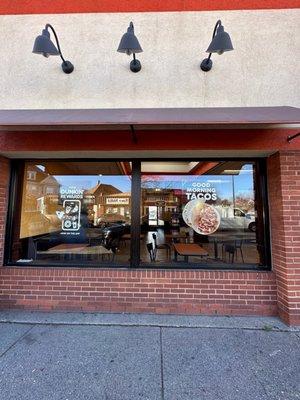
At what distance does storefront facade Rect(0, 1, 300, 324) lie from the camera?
4.18 meters

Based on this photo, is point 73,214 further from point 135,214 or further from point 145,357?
point 145,357

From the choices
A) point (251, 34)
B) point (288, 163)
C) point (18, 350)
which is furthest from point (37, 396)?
point (251, 34)

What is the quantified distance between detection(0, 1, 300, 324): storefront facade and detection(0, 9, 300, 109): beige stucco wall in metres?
0.02

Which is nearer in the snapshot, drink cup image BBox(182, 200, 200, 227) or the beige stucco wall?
the beige stucco wall

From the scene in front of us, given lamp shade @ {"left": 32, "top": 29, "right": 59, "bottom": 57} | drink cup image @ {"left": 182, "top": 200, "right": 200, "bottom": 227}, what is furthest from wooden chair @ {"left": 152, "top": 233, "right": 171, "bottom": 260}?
lamp shade @ {"left": 32, "top": 29, "right": 59, "bottom": 57}

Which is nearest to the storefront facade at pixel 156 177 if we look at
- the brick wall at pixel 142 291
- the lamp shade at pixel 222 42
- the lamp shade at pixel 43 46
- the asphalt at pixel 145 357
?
the brick wall at pixel 142 291

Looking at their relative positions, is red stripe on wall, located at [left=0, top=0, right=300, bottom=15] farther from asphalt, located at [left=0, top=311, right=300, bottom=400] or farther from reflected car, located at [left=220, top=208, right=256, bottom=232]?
asphalt, located at [left=0, top=311, right=300, bottom=400]

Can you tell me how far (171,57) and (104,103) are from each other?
1490 millimetres

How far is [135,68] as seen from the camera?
4395 millimetres

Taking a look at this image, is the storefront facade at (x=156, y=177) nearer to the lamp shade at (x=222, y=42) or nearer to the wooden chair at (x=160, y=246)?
the wooden chair at (x=160, y=246)

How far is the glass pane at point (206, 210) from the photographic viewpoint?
476cm

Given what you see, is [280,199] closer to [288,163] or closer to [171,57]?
[288,163]

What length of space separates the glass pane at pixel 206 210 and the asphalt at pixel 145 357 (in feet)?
3.87

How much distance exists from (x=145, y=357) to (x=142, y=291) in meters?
1.31
